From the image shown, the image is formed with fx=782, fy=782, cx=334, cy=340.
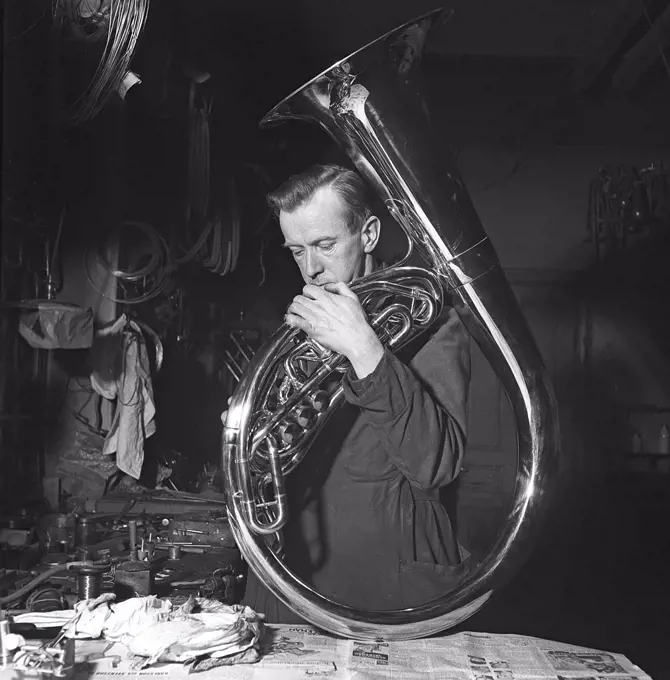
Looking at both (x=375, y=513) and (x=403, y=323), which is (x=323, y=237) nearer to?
(x=403, y=323)

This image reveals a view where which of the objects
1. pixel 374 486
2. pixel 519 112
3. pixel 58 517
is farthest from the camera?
pixel 519 112

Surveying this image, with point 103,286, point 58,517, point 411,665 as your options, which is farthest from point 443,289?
point 103,286

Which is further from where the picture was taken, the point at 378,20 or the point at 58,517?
the point at 378,20

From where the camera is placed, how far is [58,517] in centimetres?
247

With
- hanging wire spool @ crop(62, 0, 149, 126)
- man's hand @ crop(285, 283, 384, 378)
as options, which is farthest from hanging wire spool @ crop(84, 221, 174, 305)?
man's hand @ crop(285, 283, 384, 378)

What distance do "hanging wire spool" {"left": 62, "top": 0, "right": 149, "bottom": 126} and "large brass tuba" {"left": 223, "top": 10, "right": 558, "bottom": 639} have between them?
0.60 metres

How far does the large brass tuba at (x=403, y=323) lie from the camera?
155 centimetres

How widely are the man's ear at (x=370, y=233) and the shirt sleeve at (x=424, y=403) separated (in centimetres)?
25

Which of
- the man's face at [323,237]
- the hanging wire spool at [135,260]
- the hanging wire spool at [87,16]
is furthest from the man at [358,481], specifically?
the hanging wire spool at [135,260]

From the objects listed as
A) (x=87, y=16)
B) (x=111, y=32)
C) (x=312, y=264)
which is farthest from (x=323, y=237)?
(x=87, y=16)

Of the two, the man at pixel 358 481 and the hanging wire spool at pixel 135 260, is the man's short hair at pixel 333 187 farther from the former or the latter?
the hanging wire spool at pixel 135 260

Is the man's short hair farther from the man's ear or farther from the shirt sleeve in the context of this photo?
the shirt sleeve

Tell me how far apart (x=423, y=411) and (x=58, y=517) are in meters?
1.46

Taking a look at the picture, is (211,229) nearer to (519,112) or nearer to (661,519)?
(519,112)
